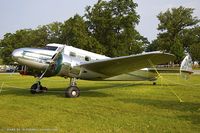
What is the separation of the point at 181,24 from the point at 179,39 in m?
5.84

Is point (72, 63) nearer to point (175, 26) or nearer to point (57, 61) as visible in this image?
point (57, 61)

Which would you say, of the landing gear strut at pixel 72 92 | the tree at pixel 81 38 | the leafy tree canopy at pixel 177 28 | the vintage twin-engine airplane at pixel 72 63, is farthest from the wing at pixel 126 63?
the leafy tree canopy at pixel 177 28

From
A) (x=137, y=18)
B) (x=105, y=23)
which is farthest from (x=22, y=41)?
(x=137, y=18)

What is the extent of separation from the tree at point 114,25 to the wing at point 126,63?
4819 centimetres

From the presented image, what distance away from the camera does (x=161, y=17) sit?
88000 millimetres

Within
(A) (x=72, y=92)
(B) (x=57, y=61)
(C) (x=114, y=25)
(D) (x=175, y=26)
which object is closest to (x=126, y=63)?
(A) (x=72, y=92)

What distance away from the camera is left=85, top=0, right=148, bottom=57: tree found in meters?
64.8

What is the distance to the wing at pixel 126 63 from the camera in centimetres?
1229

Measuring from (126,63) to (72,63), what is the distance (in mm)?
2624

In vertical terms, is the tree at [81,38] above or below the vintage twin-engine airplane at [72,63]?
above

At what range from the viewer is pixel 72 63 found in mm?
13898

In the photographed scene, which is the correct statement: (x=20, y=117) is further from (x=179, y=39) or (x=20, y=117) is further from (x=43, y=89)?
(x=179, y=39)

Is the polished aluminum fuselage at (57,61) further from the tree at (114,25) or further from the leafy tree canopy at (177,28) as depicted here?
the leafy tree canopy at (177,28)

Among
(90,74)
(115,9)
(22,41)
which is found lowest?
(90,74)
